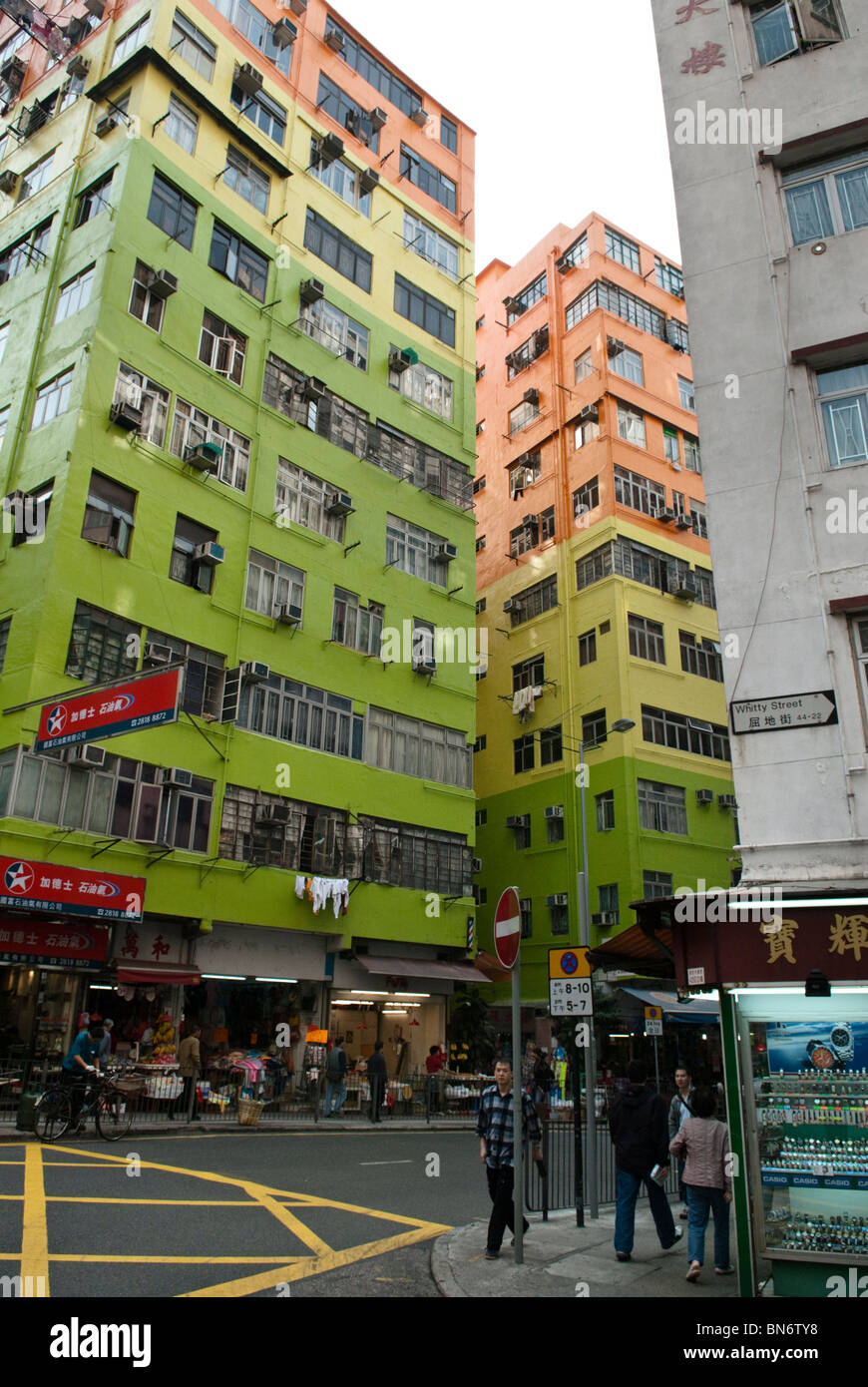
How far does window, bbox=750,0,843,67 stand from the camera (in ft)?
40.4

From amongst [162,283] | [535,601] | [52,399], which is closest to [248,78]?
[162,283]

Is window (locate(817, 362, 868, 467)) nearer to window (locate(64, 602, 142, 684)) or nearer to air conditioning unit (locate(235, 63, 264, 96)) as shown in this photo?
window (locate(64, 602, 142, 684))

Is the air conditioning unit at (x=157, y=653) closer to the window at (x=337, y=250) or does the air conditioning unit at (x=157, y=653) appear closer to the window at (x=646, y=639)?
the window at (x=337, y=250)

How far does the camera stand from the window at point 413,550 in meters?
29.8

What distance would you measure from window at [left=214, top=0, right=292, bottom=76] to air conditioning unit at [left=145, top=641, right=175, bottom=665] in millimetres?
20225

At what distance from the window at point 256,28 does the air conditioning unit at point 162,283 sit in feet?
34.7

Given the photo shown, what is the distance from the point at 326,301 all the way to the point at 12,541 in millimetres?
13478

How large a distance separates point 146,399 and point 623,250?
26.6 m

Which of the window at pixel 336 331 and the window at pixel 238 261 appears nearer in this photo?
the window at pixel 238 261

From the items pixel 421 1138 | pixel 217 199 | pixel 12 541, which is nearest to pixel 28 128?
pixel 217 199

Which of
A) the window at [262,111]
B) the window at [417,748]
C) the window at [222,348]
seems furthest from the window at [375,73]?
the window at [417,748]

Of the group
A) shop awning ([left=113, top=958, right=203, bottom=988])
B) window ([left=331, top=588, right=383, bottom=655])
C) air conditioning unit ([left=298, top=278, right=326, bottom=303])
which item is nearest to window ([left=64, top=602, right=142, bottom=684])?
shop awning ([left=113, top=958, right=203, bottom=988])

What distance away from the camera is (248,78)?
92.0ft

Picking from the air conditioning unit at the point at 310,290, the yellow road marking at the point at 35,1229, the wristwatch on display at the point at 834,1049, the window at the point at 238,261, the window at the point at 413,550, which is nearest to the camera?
the yellow road marking at the point at 35,1229
